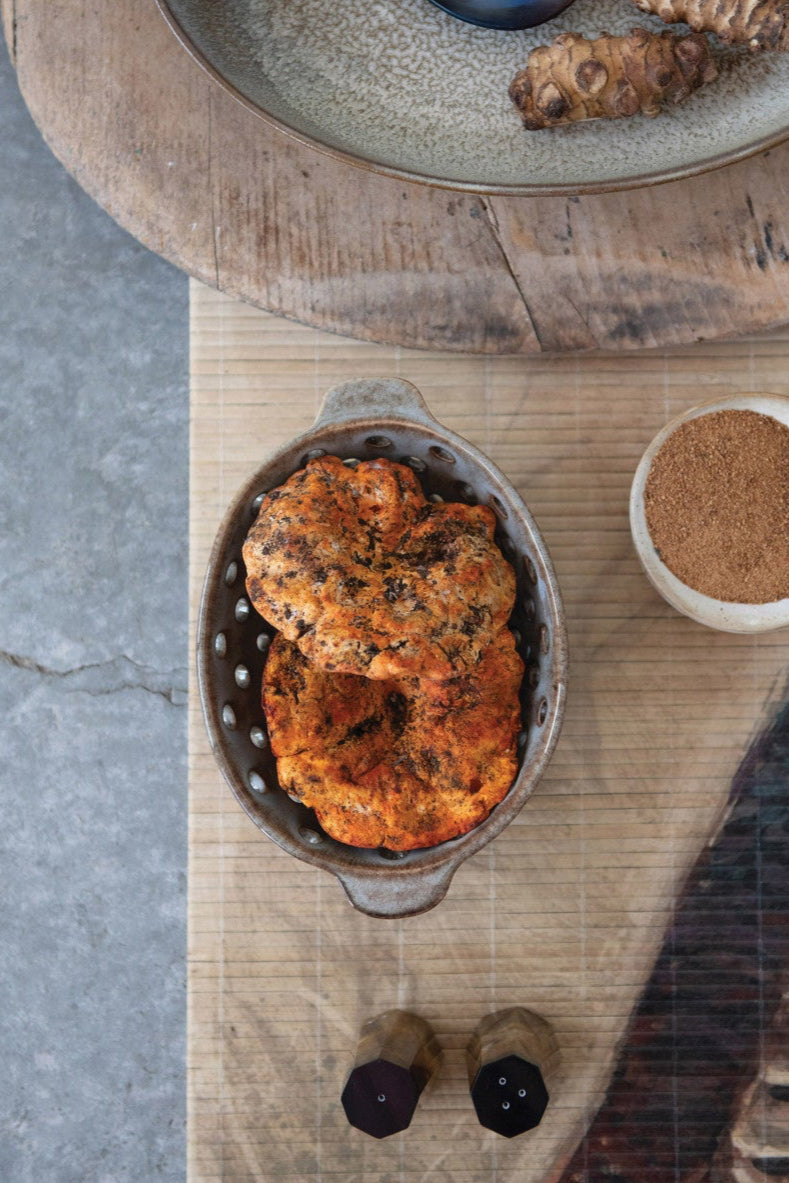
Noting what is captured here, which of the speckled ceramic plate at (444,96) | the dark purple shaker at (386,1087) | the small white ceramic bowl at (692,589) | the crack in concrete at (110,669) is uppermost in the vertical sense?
the speckled ceramic plate at (444,96)

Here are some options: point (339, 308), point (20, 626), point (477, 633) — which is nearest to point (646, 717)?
point (477, 633)

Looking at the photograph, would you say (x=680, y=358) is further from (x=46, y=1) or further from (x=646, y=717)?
(x=46, y=1)

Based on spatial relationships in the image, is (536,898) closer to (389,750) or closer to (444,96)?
(389,750)

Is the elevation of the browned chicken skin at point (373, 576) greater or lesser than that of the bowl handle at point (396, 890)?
greater

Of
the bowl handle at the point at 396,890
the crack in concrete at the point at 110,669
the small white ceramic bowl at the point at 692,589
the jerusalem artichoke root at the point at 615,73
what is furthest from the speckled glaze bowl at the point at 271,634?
the crack in concrete at the point at 110,669

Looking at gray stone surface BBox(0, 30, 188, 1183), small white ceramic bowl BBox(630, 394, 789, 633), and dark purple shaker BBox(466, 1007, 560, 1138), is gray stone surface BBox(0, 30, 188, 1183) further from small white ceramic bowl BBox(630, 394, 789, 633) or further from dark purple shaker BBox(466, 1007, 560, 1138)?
small white ceramic bowl BBox(630, 394, 789, 633)

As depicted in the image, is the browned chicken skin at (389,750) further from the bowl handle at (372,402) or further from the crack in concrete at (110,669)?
the crack in concrete at (110,669)
